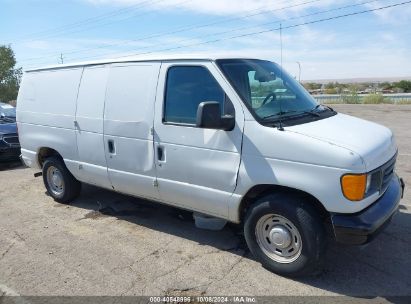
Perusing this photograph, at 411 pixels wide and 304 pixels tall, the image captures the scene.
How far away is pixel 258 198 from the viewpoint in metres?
4.06

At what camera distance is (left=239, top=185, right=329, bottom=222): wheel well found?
3730mm

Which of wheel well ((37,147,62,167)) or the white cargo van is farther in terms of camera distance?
wheel well ((37,147,62,167))

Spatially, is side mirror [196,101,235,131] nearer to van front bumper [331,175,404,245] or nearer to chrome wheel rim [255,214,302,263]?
chrome wheel rim [255,214,302,263]

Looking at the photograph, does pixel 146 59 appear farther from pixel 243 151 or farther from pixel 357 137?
pixel 357 137

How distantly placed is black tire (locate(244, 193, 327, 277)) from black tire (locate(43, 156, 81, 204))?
3319 mm

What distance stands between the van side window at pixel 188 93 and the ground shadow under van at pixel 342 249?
150 cm

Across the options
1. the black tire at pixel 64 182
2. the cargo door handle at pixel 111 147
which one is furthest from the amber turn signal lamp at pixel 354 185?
the black tire at pixel 64 182

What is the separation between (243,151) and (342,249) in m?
1.62

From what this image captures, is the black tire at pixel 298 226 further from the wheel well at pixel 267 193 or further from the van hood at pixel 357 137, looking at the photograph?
the van hood at pixel 357 137

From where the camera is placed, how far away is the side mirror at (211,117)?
3750mm

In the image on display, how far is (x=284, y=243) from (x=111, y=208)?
10.0ft

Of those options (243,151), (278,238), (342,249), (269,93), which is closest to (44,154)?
(243,151)

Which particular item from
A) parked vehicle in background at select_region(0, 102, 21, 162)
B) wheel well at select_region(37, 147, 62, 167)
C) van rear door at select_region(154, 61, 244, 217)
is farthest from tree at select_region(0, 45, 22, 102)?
van rear door at select_region(154, 61, 244, 217)

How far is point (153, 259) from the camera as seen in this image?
435cm
